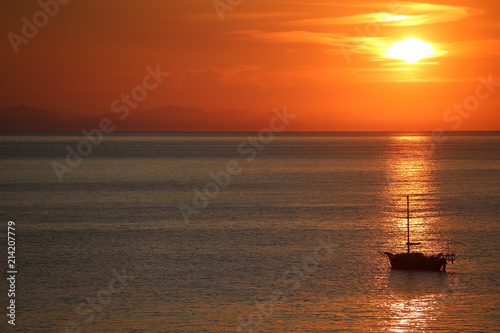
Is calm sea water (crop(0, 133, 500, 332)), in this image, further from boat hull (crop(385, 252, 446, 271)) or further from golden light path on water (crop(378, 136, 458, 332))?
boat hull (crop(385, 252, 446, 271))

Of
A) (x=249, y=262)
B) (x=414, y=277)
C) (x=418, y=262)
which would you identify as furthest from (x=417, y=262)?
(x=249, y=262)

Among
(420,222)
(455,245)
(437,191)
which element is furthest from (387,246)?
(437,191)

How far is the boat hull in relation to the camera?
60.0m

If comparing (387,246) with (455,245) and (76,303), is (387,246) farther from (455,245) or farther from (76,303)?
(76,303)

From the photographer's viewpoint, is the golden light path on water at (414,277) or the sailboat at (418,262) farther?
the sailboat at (418,262)

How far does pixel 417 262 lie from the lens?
200 feet

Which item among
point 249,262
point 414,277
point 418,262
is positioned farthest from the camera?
point 249,262

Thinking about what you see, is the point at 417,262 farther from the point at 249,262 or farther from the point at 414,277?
the point at 249,262

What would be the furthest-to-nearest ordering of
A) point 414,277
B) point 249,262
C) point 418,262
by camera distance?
point 249,262
point 418,262
point 414,277

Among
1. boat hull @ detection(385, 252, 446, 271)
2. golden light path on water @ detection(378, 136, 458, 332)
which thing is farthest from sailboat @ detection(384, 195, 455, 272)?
golden light path on water @ detection(378, 136, 458, 332)

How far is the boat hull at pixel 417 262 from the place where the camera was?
60031mm

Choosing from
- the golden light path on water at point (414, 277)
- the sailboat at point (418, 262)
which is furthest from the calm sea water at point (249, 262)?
the sailboat at point (418, 262)

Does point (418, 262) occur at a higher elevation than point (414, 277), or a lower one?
higher

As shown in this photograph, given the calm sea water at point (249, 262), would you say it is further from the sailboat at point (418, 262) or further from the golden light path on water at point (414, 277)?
the sailboat at point (418, 262)
